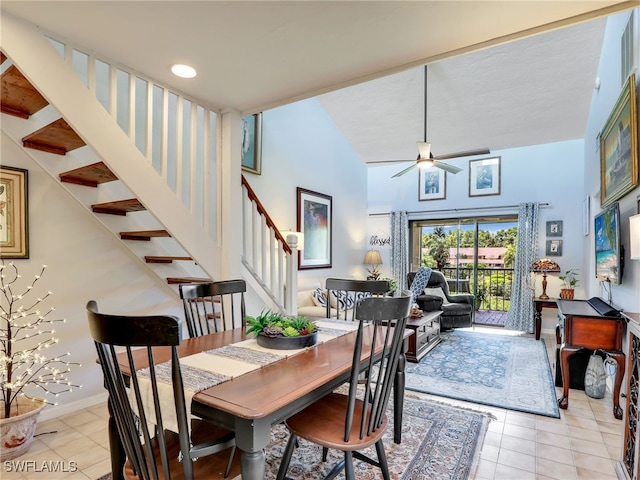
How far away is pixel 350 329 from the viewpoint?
2184 millimetres

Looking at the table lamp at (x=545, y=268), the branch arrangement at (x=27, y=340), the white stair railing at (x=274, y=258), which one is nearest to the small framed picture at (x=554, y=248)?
the table lamp at (x=545, y=268)

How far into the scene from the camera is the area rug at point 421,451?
1.93 meters

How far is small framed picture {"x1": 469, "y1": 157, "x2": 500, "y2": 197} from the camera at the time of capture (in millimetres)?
5895

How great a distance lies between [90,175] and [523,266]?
19.2 feet

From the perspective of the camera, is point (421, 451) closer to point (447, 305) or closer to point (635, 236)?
point (635, 236)

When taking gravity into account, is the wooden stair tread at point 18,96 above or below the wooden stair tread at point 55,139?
above

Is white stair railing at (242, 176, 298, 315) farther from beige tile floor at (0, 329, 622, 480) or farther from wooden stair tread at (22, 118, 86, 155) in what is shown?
beige tile floor at (0, 329, 622, 480)

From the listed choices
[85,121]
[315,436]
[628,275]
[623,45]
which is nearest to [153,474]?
[315,436]

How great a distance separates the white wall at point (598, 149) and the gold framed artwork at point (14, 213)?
427 centimetres

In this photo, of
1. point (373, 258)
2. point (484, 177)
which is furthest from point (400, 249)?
point (484, 177)

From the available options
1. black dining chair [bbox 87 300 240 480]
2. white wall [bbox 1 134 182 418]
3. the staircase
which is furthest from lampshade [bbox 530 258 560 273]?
white wall [bbox 1 134 182 418]

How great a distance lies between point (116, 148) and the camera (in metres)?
2.09

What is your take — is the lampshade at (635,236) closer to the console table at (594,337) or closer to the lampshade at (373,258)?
the console table at (594,337)

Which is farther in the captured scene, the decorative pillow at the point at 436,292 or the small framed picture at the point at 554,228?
the decorative pillow at the point at 436,292
